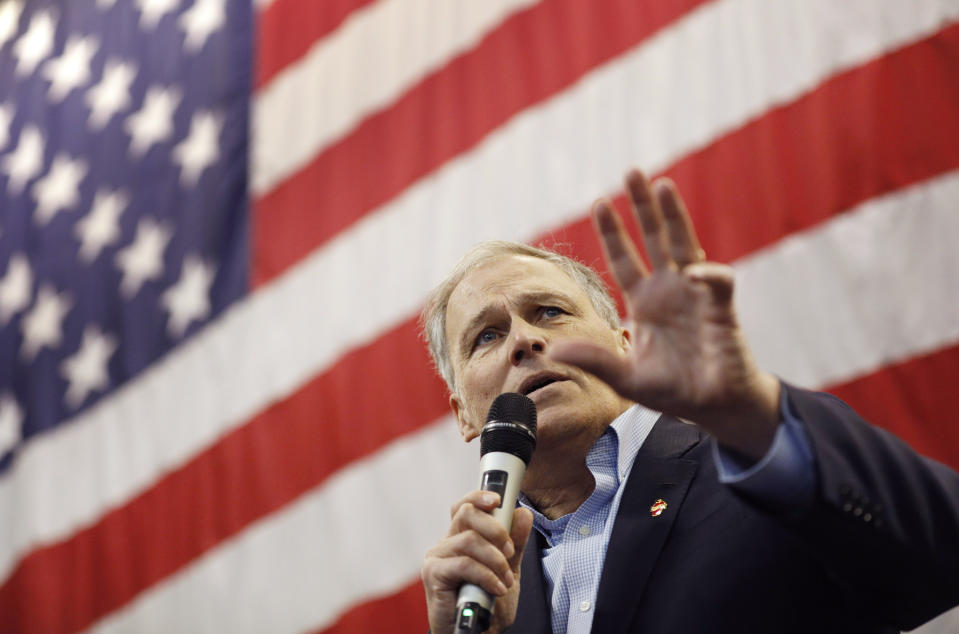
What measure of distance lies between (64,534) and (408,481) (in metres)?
1.60

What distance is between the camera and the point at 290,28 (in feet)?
12.3

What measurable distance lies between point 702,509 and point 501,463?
0.31 metres

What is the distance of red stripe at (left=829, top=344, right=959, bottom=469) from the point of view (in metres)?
2.05

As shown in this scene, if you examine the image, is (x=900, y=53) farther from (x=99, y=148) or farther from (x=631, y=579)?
(x=99, y=148)

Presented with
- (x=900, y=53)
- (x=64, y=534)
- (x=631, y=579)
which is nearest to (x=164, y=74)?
(x=64, y=534)

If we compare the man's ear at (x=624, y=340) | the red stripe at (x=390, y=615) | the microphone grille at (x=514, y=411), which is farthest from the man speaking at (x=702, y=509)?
the red stripe at (x=390, y=615)

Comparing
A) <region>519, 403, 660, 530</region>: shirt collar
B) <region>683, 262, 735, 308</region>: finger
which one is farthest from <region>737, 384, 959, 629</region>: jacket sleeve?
<region>519, 403, 660, 530</region>: shirt collar

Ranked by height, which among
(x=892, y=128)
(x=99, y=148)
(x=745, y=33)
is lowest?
(x=892, y=128)

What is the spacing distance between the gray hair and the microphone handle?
0.80 meters

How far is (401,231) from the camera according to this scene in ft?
10.3

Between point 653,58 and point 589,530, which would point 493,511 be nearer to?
point 589,530

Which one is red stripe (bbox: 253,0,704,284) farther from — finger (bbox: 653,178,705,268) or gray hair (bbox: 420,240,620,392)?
finger (bbox: 653,178,705,268)

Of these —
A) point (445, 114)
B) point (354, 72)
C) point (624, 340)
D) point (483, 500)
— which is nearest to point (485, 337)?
point (624, 340)

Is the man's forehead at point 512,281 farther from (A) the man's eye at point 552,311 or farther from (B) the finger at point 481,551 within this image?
(B) the finger at point 481,551
